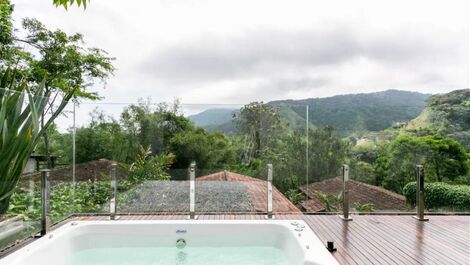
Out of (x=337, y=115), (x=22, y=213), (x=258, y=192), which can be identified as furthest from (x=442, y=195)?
(x=22, y=213)

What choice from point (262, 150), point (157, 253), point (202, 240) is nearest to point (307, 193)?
point (262, 150)

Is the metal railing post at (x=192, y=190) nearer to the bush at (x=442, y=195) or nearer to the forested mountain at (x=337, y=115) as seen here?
the forested mountain at (x=337, y=115)

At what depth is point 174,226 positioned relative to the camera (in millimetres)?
4242

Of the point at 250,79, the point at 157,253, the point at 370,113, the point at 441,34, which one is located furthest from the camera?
the point at 250,79

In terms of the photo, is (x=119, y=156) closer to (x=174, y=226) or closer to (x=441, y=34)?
(x=174, y=226)

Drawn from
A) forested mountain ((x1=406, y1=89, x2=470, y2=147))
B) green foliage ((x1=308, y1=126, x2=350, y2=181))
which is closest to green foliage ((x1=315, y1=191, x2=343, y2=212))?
green foliage ((x1=308, y1=126, x2=350, y2=181))

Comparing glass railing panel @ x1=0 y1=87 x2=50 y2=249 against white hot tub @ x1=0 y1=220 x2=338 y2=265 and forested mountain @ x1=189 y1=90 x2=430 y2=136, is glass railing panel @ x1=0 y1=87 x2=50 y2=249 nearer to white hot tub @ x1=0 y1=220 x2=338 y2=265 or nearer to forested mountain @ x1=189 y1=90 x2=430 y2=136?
white hot tub @ x1=0 y1=220 x2=338 y2=265

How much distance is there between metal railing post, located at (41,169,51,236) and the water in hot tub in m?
0.46

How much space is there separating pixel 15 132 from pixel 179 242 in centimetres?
200

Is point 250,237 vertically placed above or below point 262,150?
below

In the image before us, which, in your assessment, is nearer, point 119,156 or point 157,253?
point 157,253

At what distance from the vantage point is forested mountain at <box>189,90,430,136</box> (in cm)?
529

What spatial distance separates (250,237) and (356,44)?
5.87 m

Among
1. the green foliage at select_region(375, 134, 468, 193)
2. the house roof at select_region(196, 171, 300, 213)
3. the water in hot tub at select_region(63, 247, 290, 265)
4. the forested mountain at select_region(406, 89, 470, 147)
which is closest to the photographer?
the water in hot tub at select_region(63, 247, 290, 265)
